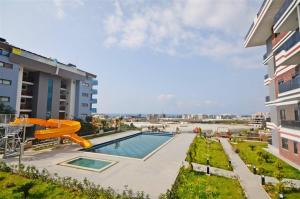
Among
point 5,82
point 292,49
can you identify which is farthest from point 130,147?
point 292,49

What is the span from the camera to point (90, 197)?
8.58 m

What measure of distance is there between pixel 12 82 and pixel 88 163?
16224mm

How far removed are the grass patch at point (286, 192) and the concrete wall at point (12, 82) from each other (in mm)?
26596

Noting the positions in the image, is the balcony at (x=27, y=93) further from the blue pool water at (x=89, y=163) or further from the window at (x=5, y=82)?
the blue pool water at (x=89, y=163)

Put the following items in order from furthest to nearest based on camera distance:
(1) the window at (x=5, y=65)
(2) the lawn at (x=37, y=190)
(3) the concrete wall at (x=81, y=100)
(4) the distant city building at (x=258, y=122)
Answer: (4) the distant city building at (x=258, y=122)
(3) the concrete wall at (x=81, y=100)
(1) the window at (x=5, y=65)
(2) the lawn at (x=37, y=190)

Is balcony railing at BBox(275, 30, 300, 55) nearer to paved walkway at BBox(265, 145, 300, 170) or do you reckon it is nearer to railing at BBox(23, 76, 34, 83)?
paved walkway at BBox(265, 145, 300, 170)

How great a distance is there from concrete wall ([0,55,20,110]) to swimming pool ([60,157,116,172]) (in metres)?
13.8

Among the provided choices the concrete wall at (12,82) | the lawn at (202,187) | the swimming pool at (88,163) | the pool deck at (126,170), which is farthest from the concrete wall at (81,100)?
the lawn at (202,187)

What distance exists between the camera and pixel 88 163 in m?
14.4

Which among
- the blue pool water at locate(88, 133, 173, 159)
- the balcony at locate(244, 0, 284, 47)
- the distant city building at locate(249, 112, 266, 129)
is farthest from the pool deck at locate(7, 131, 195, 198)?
the distant city building at locate(249, 112, 266, 129)

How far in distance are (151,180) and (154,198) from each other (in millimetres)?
2234

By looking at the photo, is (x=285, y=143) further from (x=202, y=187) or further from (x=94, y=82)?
→ (x=94, y=82)

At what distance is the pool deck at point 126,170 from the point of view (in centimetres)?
1011

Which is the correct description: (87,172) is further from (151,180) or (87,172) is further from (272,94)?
(272,94)
